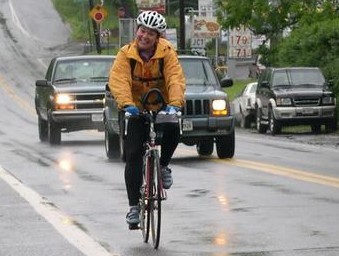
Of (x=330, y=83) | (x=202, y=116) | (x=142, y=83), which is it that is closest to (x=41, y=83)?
(x=202, y=116)

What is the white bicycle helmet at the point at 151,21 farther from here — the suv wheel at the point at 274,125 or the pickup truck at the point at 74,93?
the suv wheel at the point at 274,125

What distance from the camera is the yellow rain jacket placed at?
9.85 metres

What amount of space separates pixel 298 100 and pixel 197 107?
11.5m

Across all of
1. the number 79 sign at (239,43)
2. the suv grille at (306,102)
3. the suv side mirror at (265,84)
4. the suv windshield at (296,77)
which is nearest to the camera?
the suv grille at (306,102)

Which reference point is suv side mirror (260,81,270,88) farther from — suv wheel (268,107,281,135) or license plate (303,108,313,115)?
license plate (303,108,313,115)

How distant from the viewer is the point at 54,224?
11.4 meters

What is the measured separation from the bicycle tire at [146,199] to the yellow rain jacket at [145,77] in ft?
1.80

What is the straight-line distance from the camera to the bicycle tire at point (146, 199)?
9.75m

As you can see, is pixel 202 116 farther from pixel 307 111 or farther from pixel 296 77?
pixel 296 77

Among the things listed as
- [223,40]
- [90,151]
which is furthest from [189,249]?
[223,40]

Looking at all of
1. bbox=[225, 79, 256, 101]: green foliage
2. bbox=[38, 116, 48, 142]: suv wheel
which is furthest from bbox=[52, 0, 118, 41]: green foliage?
bbox=[38, 116, 48, 142]: suv wheel

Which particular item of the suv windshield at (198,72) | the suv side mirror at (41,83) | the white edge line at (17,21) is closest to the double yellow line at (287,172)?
the suv windshield at (198,72)

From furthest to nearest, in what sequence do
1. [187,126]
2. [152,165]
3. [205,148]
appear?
[205,148] → [187,126] → [152,165]

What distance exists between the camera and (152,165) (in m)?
9.80
